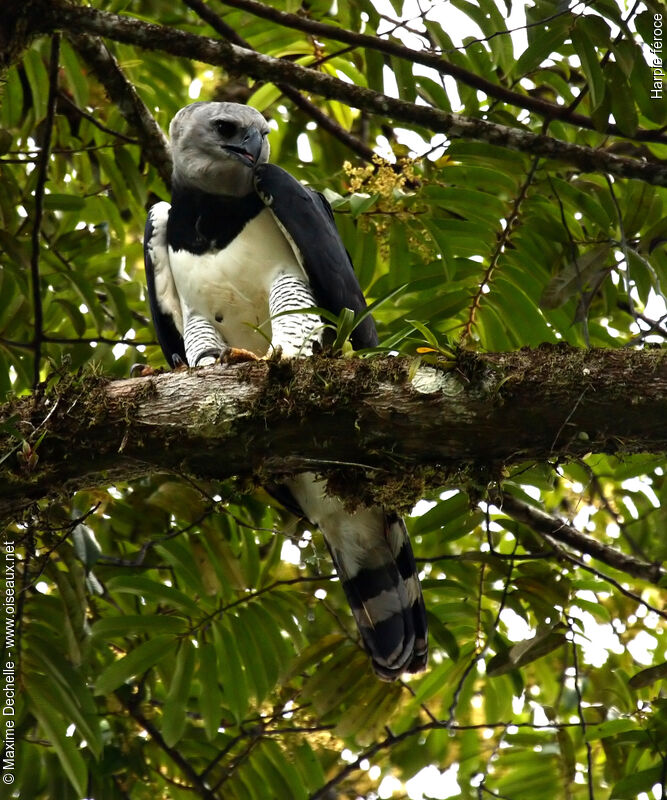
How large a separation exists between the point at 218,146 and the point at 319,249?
0.70 meters

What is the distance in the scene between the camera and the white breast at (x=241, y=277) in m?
3.76

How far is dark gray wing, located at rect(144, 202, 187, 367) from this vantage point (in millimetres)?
4059

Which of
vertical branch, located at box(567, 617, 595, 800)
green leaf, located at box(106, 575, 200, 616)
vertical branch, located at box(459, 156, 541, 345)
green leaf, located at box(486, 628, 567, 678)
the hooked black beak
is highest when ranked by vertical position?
the hooked black beak

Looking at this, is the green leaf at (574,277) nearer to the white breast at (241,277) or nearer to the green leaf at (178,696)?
the white breast at (241,277)

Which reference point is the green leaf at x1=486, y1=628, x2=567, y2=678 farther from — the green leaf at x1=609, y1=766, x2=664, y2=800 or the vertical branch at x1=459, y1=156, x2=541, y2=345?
the vertical branch at x1=459, y1=156, x2=541, y2=345

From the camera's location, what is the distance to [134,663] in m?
3.54

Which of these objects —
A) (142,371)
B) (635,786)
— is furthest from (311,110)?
(635,786)

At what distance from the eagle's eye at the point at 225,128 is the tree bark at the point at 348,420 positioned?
1.59 metres

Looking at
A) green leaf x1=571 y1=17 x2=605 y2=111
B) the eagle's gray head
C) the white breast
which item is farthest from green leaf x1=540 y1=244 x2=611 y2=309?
the eagle's gray head

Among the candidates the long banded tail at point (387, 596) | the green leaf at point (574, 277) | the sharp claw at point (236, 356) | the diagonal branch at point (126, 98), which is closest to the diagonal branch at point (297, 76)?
the green leaf at point (574, 277)

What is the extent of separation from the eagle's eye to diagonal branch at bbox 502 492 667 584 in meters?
1.86

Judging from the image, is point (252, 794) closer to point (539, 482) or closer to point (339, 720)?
point (339, 720)

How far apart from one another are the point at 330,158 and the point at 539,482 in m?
2.14

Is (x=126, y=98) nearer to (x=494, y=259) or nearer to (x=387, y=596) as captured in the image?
(x=494, y=259)
